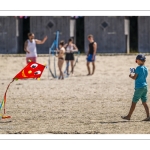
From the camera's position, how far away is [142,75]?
1164 centimetres

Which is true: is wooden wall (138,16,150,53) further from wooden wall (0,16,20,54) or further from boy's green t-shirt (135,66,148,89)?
boy's green t-shirt (135,66,148,89)

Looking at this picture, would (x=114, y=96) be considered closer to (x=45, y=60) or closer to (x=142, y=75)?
(x=142, y=75)

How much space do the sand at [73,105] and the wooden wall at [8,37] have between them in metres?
4.95

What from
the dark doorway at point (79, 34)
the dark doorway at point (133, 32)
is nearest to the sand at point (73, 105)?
the dark doorway at point (133, 32)

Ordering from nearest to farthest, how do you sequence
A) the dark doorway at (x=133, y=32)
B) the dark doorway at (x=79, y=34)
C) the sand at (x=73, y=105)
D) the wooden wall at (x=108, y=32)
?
the sand at (x=73, y=105) → the wooden wall at (x=108, y=32) → the dark doorway at (x=133, y=32) → the dark doorway at (x=79, y=34)

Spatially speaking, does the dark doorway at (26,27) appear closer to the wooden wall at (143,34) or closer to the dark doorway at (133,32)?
the dark doorway at (133,32)

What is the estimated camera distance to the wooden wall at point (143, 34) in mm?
29328

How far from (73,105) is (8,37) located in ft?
50.5

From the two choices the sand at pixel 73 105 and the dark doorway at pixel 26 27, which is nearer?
the sand at pixel 73 105

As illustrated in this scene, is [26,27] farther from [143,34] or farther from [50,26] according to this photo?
[143,34]

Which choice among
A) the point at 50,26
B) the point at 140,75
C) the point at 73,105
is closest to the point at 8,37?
the point at 50,26

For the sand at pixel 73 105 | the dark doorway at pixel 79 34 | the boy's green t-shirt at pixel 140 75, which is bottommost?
the sand at pixel 73 105
